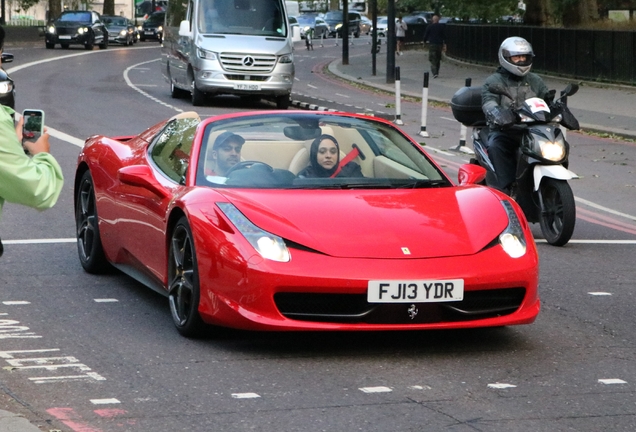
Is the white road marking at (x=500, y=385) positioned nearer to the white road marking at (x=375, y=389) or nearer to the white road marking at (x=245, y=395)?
the white road marking at (x=375, y=389)

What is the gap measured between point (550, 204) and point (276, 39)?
55.5 ft

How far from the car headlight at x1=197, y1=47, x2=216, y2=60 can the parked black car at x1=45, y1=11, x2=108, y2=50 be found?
31105 mm

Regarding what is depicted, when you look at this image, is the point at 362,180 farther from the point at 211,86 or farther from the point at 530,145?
the point at 211,86

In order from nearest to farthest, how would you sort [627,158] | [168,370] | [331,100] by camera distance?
[168,370] → [627,158] → [331,100]

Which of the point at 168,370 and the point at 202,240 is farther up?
the point at 202,240

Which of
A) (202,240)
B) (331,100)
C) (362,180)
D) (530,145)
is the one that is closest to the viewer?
(202,240)

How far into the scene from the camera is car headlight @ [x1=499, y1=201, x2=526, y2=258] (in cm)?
673

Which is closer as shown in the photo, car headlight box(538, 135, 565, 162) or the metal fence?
car headlight box(538, 135, 565, 162)

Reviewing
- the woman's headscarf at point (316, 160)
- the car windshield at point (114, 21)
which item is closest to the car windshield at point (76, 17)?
the car windshield at point (114, 21)

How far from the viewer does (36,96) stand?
28172 millimetres

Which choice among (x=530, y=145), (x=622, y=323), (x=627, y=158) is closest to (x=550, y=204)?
(x=530, y=145)

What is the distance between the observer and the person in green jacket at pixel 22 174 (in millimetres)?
4648

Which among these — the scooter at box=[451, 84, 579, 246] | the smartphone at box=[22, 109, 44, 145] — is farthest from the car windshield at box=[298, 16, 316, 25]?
the smartphone at box=[22, 109, 44, 145]

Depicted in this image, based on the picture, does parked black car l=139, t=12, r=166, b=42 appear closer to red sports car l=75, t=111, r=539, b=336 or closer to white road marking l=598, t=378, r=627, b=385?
red sports car l=75, t=111, r=539, b=336
